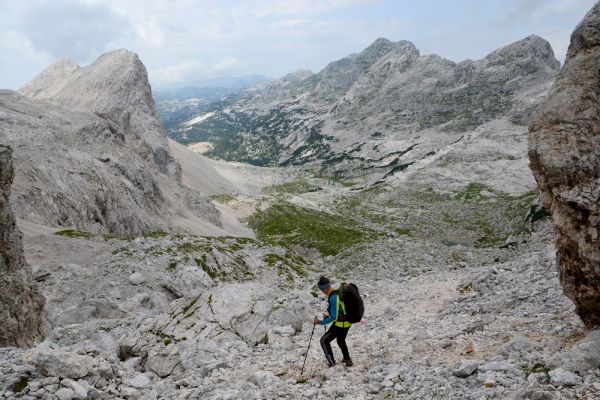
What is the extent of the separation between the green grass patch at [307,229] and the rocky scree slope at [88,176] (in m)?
13.9

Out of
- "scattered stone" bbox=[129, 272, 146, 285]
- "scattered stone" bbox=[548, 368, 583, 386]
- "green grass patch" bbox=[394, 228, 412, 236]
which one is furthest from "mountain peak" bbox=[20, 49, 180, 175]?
"scattered stone" bbox=[548, 368, 583, 386]

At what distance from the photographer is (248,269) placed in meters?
49.7

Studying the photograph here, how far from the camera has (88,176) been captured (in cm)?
6316

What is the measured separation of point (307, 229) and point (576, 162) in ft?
283

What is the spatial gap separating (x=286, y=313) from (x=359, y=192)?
133517 mm

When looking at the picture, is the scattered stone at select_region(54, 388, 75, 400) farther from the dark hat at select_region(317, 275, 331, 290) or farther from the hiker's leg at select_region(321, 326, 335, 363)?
the dark hat at select_region(317, 275, 331, 290)

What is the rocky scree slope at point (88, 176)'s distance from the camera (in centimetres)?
5362

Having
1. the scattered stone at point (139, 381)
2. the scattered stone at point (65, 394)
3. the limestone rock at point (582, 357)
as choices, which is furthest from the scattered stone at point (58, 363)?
the limestone rock at point (582, 357)

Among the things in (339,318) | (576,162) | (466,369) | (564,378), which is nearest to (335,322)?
(339,318)

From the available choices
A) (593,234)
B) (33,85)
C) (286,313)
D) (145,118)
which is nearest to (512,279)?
(286,313)

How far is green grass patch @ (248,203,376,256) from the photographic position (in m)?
83.7

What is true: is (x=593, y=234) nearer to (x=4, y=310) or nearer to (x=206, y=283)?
(x=4, y=310)

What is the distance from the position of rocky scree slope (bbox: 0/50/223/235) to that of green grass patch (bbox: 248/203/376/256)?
45.7 ft

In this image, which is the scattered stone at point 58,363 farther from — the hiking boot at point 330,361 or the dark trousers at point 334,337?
the hiking boot at point 330,361
